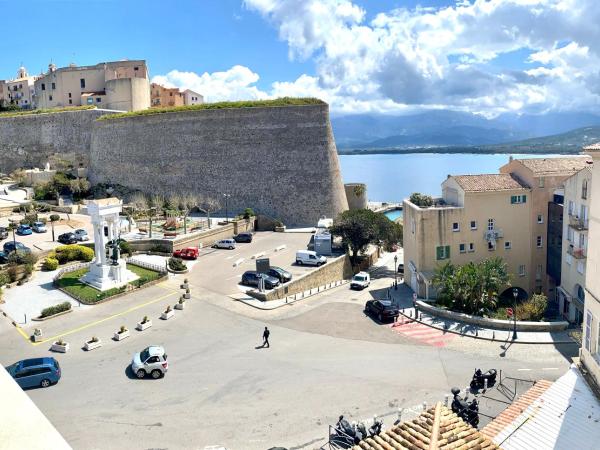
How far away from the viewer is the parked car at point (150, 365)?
1587 cm

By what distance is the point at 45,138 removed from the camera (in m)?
61.8

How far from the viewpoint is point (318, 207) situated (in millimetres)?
44406

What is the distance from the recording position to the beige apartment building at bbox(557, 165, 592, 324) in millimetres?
22016

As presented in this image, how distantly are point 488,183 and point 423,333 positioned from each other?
32.7ft

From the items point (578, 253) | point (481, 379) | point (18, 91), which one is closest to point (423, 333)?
point (481, 379)

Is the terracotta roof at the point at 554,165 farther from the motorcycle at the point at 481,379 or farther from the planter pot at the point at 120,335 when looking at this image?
the planter pot at the point at 120,335

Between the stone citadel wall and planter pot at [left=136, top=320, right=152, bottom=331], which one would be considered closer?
planter pot at [left=136, top=320, right=152, bottom=331]

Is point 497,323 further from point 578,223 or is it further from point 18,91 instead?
point 18,91

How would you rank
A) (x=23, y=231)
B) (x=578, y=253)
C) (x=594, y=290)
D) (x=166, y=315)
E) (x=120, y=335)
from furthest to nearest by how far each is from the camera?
(x=23, y=231), (x=578, y=253), (x=166, y=315), (x=120, y=335), (x=594, y=290)

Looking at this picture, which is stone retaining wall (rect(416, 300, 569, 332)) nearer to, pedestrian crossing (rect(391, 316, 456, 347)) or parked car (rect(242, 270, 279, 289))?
pedestrian crossing (rect(391, 316, 456, 347))

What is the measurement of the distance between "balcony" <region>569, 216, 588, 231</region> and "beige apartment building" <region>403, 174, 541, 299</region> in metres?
3.32

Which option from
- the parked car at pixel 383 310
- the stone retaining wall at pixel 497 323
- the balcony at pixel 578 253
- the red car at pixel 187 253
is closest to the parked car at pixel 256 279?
the parked car at pixel 383 310

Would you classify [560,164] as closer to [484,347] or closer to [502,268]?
[502,268]

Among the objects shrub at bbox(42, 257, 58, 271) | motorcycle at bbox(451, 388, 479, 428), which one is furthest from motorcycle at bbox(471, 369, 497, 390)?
shrub at bbox(42, 257, 58, 271)
